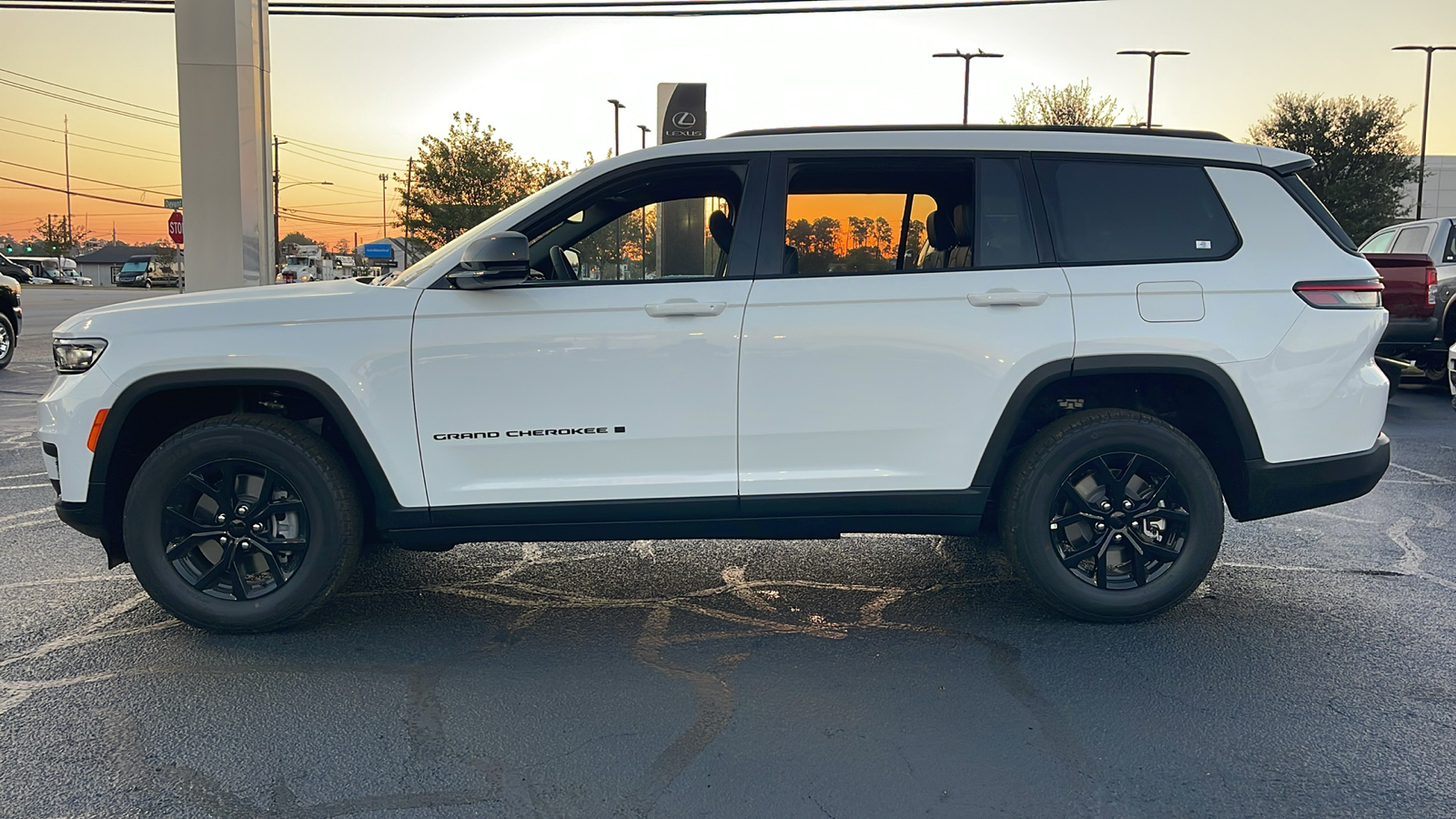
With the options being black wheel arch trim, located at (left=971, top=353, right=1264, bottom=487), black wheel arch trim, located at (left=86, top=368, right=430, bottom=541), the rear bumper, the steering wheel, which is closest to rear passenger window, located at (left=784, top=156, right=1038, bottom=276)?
black wheel arch trim, located at (left=971, top=353, right=1264, bottom=487)

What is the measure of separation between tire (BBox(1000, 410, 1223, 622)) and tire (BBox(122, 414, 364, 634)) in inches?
104

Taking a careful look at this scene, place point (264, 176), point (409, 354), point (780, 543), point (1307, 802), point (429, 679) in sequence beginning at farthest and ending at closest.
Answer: point (264, 176) → point (780, 543) → point (409, 354) → point (429, 679) → point (1307, 802)

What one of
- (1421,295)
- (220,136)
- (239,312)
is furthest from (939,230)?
(220,136)

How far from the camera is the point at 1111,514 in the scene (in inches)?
165

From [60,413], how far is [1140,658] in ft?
13.6

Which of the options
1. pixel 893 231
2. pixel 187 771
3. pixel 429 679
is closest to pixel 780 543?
pixel 893 231

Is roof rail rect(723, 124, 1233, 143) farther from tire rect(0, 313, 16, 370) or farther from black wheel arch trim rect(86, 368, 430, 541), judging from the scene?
tire rect(0, 313, 16, 370)

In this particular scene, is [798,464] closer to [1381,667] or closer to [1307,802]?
[1307,802]

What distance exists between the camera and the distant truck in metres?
11.4

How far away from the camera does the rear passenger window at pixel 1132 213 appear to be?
13.7 feet

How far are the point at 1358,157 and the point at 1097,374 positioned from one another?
42.8 meters

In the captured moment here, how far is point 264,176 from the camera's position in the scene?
13953 mm

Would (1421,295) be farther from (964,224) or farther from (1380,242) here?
(964,224)

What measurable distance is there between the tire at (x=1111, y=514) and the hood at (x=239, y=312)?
8.26ft
